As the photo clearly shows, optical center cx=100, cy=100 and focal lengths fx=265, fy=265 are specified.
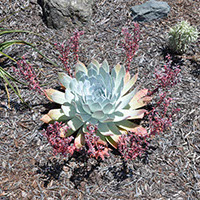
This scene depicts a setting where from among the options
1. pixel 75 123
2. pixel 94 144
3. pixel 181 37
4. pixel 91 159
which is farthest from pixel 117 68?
pixel 181 37

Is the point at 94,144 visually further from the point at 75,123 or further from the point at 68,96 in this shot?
the point at 68,96

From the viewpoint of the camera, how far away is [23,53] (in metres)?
3.64

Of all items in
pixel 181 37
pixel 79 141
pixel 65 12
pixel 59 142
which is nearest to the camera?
pixel 59 142

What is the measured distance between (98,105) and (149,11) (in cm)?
222

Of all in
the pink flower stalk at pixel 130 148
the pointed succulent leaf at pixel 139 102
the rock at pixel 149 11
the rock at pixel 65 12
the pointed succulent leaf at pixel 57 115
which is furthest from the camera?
the rock at pixel 149 11

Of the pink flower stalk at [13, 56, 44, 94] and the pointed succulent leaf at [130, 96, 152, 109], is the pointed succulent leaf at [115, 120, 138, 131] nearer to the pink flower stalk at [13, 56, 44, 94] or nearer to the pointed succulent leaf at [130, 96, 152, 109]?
the pointed succulent leaf at [130, 96, 152, 109]

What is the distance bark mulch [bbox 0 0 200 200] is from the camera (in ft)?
8.40

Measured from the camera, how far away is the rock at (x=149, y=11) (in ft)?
13.5

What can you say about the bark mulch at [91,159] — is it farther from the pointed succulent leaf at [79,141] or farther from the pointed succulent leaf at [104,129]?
the pointed succulent leaf at [104,129]

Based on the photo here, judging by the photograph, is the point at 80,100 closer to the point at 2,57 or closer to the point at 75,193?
the point at 75,193

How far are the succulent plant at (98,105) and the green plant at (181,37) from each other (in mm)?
1132

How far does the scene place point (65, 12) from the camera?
387 cm

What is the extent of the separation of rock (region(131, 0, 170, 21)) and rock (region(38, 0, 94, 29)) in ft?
2.41

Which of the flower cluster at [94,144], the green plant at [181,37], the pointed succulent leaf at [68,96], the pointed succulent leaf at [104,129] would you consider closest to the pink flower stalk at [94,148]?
the flower cluster at [94,144]
